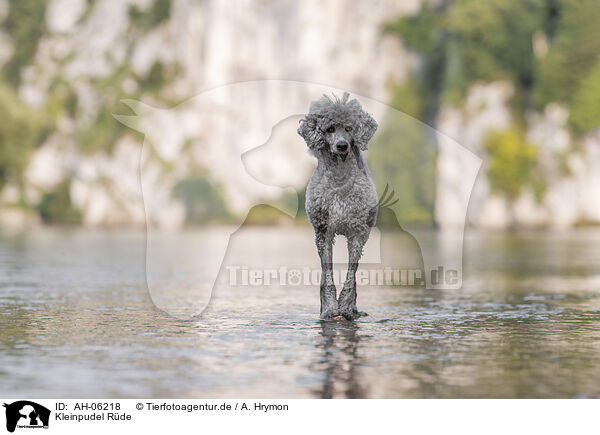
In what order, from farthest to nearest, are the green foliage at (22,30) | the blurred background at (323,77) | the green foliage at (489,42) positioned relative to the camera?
the green foliage at (22,30)
the green foliage at (489,42)
the blurred background at (323,77)

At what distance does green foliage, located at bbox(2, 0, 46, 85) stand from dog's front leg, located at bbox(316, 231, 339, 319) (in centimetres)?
12965

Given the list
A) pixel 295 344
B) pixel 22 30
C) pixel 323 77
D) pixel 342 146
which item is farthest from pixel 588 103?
pixel 22 30

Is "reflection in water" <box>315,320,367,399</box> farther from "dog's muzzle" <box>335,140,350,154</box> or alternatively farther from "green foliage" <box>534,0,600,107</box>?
"green foliage" <box>534,0,600,107</box>

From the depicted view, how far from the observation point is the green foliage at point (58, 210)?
117500mm

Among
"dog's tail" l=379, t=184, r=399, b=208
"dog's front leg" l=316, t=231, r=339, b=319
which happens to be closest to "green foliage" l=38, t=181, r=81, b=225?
"dog's tail" l=379, t=184, r=399, b=208

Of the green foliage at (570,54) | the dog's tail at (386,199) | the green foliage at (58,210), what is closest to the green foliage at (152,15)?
the green foliage at (58,210)

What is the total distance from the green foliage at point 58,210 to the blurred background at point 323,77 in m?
0.18

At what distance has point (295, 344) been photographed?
10.3m

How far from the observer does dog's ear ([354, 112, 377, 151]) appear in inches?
481

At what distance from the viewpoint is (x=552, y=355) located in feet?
31.7

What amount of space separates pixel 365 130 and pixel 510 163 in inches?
3144

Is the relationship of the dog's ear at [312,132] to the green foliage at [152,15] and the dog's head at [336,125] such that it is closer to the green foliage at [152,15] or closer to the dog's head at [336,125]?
the dog's head at [336,125]
